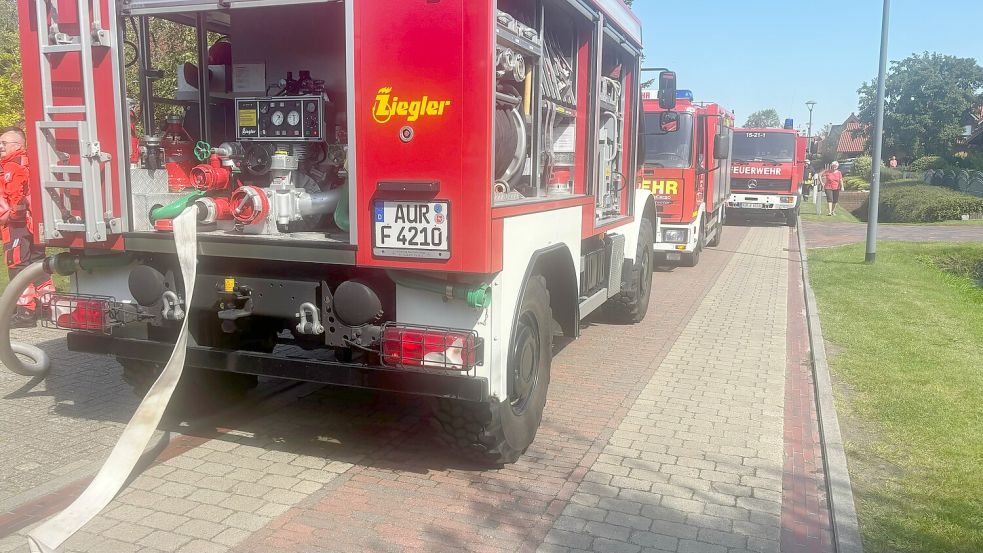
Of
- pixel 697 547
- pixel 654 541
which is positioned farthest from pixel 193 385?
pixel 697 547

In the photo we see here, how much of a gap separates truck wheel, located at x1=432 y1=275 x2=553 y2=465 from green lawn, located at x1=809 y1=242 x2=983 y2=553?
185 cm

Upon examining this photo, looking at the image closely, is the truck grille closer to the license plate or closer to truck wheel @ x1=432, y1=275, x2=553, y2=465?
truck wheel @ x1=432, y1=275, x2=553, y2=465

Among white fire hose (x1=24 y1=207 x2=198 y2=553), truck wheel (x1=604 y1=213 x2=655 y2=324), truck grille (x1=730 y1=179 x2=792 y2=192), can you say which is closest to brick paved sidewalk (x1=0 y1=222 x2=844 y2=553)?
white fire hose (x1=24 y1=207 x2=198 y2=553)

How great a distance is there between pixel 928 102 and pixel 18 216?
51.0 m

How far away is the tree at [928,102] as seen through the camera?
47.0 m

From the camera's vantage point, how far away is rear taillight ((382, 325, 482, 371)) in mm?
3998

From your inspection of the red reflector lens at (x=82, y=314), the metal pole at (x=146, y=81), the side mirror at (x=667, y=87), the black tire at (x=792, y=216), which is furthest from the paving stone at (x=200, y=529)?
the black tire at (x=792, y=216)

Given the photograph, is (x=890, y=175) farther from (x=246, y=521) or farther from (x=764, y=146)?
(x=246, y=521)

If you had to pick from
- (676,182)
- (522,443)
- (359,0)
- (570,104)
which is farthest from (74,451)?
(676,182)

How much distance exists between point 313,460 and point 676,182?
9714 mm

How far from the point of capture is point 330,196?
4.87 meters

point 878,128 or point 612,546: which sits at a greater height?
point 878,128

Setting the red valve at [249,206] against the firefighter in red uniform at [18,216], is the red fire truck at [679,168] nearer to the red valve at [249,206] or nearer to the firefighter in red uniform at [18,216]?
the firefighter in red uniform at [18,216]

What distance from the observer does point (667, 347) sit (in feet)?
26.8
